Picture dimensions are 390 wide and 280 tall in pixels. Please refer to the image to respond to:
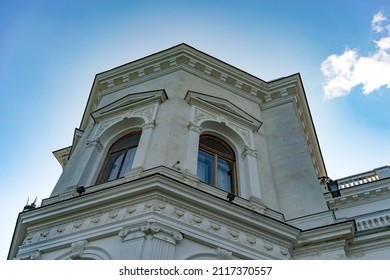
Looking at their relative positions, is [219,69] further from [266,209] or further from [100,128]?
[266,209]

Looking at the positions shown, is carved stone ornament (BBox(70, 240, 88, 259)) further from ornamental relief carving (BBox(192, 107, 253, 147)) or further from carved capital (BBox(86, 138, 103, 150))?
ornamental relief carving (BBox(192, 107, 253, 147))

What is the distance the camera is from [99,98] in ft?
55.4

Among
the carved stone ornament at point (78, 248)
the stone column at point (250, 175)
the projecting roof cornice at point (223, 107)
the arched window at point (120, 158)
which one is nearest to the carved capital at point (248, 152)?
the stone column at point (250, 175)

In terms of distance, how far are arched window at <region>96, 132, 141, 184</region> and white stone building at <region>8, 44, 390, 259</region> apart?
45mm

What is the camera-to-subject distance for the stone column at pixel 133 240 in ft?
26.1

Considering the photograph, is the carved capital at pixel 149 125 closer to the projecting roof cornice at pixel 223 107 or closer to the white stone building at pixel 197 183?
the white stone building at pixel 197 183

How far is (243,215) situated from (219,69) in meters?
8.32

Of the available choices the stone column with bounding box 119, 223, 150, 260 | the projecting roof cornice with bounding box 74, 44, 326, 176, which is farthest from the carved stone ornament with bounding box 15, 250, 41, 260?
the projecting roof cornice with bounding box 74, 44, 326, 176

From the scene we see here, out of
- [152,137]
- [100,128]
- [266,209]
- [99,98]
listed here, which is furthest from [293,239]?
[99,98]

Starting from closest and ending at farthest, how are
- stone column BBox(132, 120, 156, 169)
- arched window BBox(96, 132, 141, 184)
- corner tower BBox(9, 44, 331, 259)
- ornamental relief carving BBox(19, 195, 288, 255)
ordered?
corner tower BBox(9, 44, 331, 259)
ornamental relief carving BBox(19, 195, 288, 255)
stone column BBox(132, 120, 156, 169)
arched window BBox(96, 132, 141, 184)

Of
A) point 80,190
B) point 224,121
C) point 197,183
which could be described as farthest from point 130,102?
point 197,183

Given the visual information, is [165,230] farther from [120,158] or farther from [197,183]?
[120,158]

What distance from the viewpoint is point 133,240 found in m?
8.30

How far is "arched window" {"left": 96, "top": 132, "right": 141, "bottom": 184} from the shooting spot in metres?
11.9
